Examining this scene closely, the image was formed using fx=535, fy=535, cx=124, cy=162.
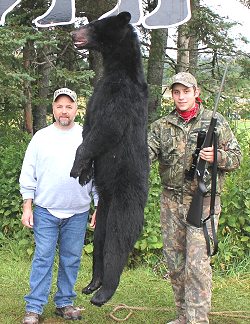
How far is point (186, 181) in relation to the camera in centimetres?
393

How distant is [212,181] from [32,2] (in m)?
5.55

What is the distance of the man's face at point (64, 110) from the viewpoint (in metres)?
4.03

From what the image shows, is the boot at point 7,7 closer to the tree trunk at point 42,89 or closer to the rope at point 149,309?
the rope at point 149,309

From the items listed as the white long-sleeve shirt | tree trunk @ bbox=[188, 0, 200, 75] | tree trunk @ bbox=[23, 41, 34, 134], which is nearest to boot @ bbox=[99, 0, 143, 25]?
the white long-sleeve shirt

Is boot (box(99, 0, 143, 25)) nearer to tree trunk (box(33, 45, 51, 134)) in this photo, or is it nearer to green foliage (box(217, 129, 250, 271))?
green foliage (box(217, 129, 250, 271))

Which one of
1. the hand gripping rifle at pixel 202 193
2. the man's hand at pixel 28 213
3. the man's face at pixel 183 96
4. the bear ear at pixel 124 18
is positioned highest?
the bear ear at pixel 124 18

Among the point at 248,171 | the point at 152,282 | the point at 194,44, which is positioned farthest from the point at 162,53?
the point at 152,282

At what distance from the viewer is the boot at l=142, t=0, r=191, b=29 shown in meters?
4.45

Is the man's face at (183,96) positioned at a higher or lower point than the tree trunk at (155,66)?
lower

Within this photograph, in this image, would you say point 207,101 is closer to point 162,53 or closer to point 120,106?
point 162,53

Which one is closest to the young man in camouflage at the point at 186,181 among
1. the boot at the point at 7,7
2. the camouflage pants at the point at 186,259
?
the camouflage pants at the point at 186,259

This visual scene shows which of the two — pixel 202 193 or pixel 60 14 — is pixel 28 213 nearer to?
pixel 202 193

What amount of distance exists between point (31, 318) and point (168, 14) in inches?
107

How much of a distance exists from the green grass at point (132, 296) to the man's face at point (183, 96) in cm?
187
